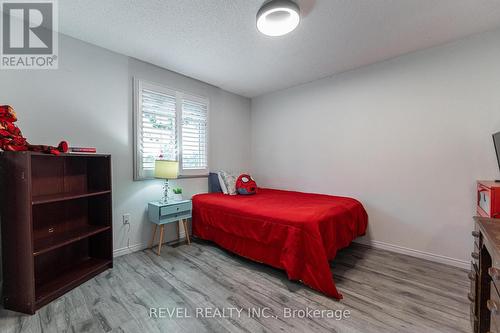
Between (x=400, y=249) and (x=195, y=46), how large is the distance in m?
3.53

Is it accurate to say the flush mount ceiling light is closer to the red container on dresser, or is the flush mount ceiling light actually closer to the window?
the window

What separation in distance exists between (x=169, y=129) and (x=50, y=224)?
168 cm

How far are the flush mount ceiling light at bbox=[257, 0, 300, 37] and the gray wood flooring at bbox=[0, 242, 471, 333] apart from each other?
7.82ft

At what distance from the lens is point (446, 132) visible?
2.38 meters

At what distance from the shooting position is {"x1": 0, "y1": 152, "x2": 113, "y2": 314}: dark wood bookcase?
162cm

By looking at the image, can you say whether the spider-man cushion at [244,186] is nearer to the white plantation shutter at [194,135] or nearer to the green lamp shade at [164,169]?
the white plantation shutter at [194,135]

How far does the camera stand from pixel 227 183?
3.36 meters

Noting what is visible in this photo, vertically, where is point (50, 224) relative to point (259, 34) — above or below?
below

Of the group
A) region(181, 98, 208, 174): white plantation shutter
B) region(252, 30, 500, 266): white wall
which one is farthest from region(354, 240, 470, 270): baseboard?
region(181, 98, 208, 174): white plantation shutter

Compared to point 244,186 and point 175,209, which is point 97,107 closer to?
point 175,209

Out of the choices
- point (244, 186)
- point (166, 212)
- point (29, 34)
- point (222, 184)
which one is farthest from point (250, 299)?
point (29, 34)

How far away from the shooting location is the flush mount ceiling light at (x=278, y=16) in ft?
5.51

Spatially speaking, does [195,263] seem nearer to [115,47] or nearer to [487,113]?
[115,47]

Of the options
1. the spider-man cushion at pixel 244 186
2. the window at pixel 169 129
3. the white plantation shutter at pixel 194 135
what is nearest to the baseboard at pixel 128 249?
the window at pixel 169 129
